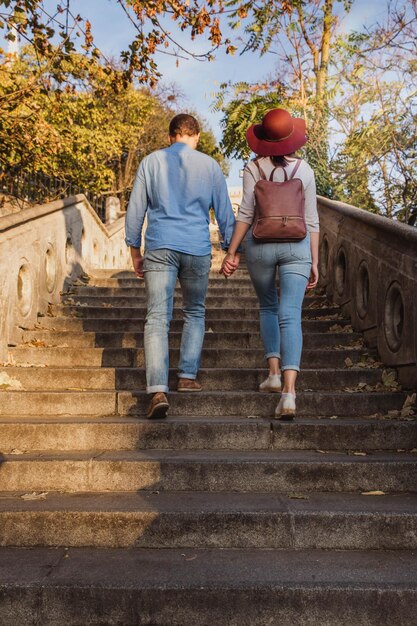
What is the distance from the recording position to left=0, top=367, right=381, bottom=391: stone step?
15.0ft

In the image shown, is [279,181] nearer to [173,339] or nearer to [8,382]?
[173,339]

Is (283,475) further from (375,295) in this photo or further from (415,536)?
(375,295)

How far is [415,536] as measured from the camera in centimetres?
289

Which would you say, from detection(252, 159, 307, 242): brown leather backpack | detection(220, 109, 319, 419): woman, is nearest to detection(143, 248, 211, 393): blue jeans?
detection(220, 109, 319, 419): woman

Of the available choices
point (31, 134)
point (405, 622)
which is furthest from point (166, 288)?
point (31, 134)

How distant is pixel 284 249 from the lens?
3.93 metres

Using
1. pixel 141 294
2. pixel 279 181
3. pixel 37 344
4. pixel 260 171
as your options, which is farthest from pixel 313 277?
pixel 141 294

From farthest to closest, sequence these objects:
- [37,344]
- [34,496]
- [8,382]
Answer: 1. [37,344]
2. [8,382]
3. [34,496]

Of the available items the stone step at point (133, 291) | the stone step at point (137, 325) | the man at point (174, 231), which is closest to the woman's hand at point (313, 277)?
the man at point (174, 231)

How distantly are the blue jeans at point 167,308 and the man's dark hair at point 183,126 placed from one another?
0.85 m

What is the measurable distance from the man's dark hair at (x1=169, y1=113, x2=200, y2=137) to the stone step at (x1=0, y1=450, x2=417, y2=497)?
2217 millimetres

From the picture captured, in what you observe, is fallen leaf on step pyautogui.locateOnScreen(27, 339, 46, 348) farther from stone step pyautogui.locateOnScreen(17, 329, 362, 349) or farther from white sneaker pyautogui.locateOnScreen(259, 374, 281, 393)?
white sneaker pyautogui.locateOnScreen(259, 374, 281, 393)

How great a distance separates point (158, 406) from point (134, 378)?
2.78 ft

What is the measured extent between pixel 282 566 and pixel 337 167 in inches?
418
